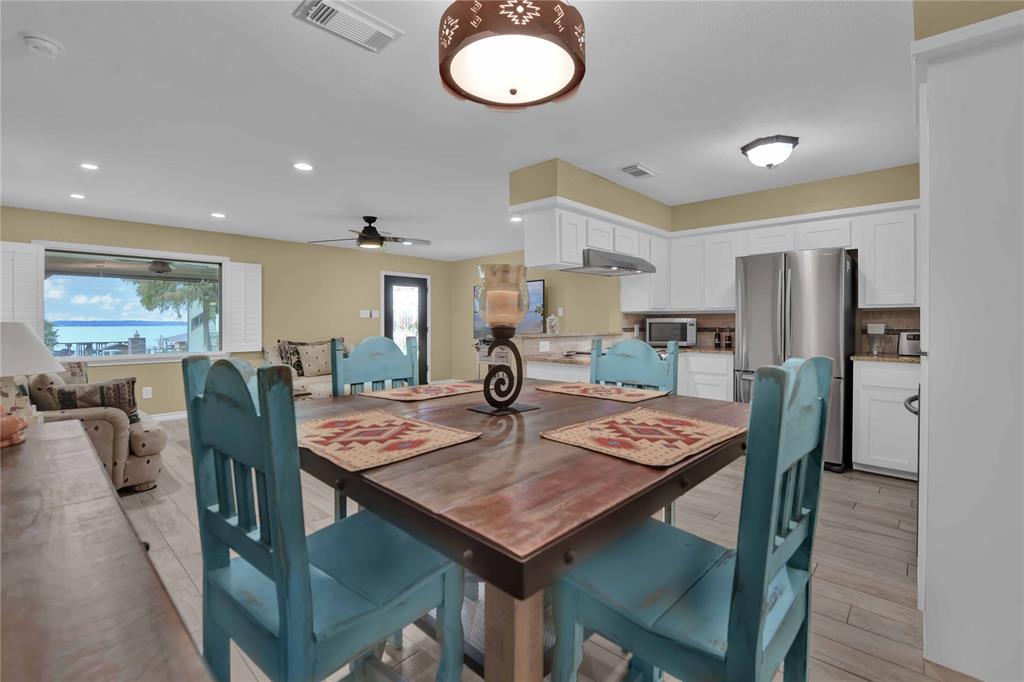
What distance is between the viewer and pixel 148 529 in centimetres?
256

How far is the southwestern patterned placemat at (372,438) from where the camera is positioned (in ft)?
3.18

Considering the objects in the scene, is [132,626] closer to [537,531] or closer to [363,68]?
[537,531]

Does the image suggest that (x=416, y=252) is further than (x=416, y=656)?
Yes

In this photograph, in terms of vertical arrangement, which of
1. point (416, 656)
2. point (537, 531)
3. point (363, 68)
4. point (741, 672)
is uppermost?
point (363, 68)

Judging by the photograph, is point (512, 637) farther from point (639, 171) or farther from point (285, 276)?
point (285, 276)

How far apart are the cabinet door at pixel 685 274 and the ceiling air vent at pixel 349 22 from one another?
353 cm

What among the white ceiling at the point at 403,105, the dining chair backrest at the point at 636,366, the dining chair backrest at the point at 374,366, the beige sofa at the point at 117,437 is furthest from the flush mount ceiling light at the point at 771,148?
the beige sofa at the point at 117,437

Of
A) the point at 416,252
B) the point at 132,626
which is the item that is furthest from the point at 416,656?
the point at 416,252

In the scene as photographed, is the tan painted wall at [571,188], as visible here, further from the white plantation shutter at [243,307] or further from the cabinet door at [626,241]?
the white plantation shutter at [243,307]

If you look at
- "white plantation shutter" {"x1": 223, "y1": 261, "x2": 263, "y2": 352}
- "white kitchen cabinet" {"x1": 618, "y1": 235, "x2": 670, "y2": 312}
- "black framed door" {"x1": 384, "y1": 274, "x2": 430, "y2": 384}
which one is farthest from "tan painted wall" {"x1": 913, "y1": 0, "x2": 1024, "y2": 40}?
"black framed door" {"x1": 384, "y1": 274, "x2": 430, "y2": 384}

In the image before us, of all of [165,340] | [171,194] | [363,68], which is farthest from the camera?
[165,340]

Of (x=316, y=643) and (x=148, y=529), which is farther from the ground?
(x=316, y=643)

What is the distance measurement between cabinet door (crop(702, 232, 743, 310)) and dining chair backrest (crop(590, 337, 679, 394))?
8.78ft

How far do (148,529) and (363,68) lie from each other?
8.91 feet
